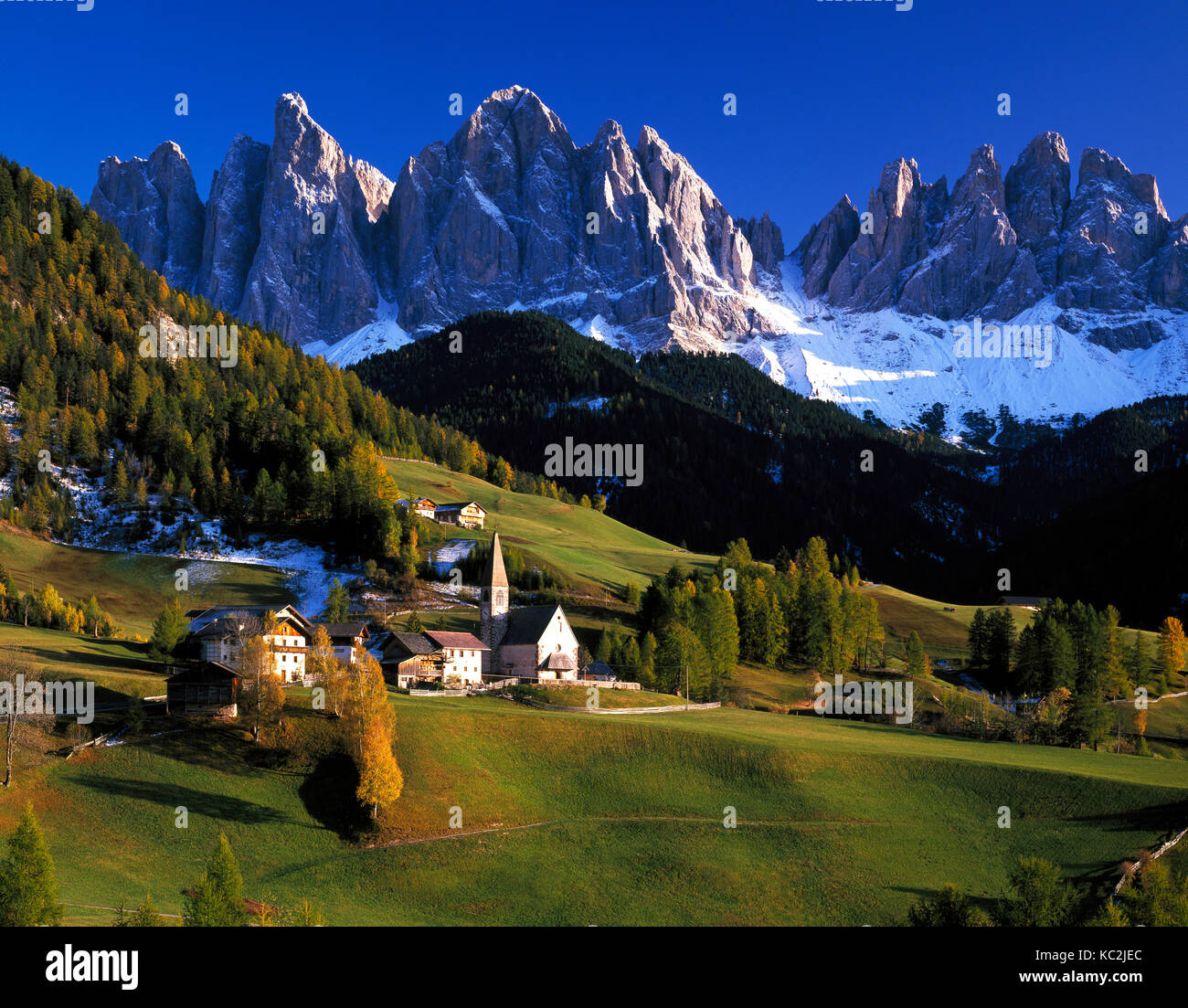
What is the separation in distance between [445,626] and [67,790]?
5372 cm

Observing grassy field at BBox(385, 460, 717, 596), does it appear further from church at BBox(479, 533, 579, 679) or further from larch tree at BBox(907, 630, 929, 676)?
larch tree at BBox(907, 630, 929, 676)

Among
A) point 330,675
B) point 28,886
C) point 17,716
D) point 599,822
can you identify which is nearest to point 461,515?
point 330,675

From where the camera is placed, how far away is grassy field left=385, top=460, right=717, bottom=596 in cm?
15212

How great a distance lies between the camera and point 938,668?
13525cm

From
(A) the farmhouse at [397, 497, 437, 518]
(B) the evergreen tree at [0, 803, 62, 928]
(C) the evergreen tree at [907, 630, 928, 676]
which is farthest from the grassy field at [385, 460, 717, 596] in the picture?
(B) the evergreen tree at [0, 803, 62, 928]

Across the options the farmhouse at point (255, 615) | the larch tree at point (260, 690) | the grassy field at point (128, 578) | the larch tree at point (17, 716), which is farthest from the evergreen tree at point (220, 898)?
the grassy field at point (128, 578)

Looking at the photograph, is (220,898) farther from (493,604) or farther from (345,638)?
(493,604)

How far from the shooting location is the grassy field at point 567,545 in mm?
152125

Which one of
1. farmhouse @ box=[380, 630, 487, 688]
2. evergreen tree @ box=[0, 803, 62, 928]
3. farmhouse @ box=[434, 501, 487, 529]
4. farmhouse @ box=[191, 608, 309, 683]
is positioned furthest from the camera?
farmhouse @ box=[434, 501, 487, 529]

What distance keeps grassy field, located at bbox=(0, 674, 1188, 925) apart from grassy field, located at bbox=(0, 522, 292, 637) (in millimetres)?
54659

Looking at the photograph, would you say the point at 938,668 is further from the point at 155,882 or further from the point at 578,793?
the point at 155,882

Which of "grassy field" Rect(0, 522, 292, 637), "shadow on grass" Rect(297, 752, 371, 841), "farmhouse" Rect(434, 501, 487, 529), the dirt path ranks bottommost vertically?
the dirt path
